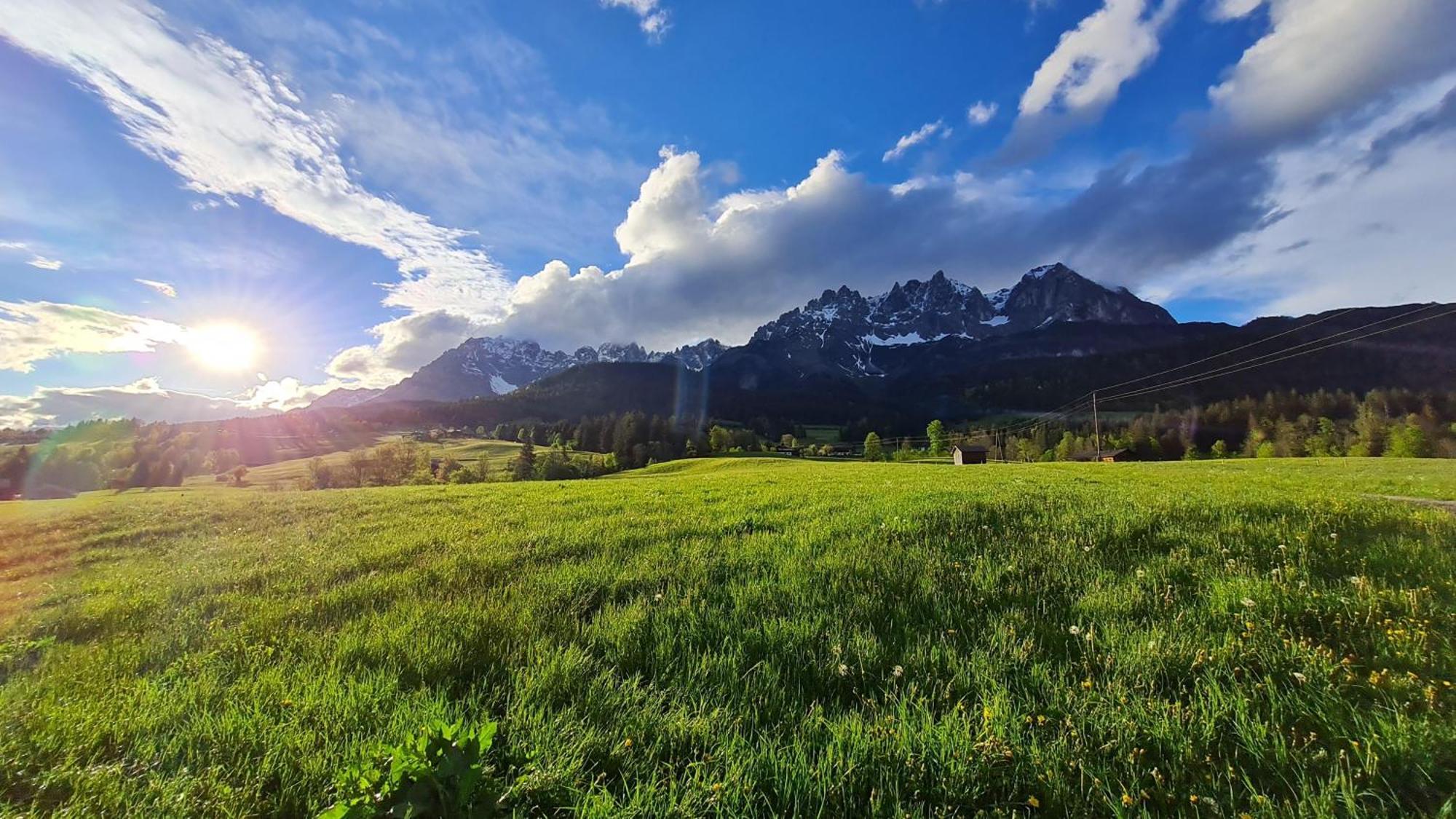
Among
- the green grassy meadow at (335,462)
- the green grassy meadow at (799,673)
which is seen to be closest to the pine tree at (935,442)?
the green grassy meadow at (335,462)

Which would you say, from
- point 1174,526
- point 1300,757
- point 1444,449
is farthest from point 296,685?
point 1444,449

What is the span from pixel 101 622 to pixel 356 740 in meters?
5.69

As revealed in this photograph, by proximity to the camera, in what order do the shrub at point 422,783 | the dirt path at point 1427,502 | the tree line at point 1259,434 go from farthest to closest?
the tree line at point 1259,434, the dirt path at point 1427,502, the shrub at point 422,783

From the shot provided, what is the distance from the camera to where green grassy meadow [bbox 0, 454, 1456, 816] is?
8.43ft

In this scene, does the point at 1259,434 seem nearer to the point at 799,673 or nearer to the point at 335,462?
the point at 799,673

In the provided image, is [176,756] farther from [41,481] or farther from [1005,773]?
[41,481]

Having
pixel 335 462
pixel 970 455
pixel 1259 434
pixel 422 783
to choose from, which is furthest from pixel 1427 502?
pixel 1259 434

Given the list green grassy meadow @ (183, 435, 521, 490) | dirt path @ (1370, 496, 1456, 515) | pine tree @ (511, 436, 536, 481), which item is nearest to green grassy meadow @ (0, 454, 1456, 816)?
dirt path @ (1370, 496, 1456, 515)

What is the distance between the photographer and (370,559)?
776 cm

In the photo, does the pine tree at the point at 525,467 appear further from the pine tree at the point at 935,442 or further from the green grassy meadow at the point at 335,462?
the pine tree at the point at 935,442

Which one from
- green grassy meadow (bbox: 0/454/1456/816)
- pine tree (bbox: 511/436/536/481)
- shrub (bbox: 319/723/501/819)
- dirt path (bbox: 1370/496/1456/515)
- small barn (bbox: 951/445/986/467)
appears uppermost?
shrub (bbox: 319/723/501/819)

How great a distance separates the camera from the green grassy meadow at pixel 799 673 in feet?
8.43

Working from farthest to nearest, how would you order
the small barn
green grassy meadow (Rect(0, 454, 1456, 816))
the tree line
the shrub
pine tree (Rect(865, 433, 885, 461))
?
pine tree (Rect(865, 433, 885, 461)) → the small barn → the tree line → green grassy meadow (Rect(0, 454, 1456, 816)) → the shrub

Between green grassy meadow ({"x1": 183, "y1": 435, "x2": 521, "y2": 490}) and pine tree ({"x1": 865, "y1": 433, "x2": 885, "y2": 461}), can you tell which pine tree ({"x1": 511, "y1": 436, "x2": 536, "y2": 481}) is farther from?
pine tree ({"x1": 865, "y1": 433, "x2": 885, "y2": 461})
